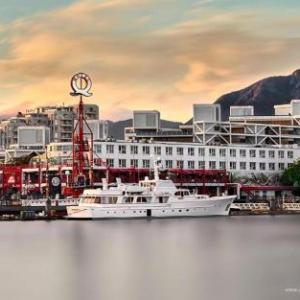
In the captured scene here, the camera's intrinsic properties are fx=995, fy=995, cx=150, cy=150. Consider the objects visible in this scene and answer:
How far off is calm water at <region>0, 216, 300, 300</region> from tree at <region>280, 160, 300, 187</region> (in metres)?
59.5

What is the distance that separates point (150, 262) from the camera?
6209 centimetres

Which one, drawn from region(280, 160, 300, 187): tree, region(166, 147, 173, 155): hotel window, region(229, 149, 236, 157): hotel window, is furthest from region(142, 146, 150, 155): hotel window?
region(280, 160, 300, 187): tree

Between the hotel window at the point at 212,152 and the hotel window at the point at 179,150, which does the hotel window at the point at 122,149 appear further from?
the hotel window at the point at 212,152

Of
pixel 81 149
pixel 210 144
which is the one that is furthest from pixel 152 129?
pixel 81 149

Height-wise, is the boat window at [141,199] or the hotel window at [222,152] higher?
the hotel window at [222,152]

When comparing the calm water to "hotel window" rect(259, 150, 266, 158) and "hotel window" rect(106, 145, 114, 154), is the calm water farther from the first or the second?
"hotel window" rect(259, 150, 266, 158)

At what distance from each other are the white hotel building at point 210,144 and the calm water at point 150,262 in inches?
2117

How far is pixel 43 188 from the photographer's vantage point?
152m

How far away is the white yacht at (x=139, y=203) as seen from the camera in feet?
382

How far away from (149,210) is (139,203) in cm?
149

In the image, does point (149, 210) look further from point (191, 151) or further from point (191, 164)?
point (191, 151)

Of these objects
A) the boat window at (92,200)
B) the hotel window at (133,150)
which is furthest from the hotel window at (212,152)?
the boat window at (92,200)

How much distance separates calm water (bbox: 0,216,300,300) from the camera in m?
49.2

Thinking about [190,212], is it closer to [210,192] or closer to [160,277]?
[210,192]
